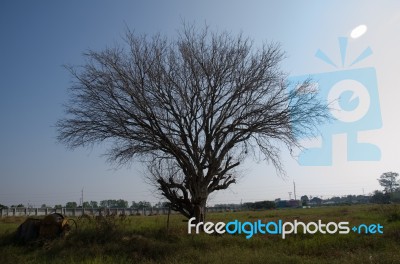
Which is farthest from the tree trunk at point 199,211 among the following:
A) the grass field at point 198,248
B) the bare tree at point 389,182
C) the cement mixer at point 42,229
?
the bare tree at point 389,182

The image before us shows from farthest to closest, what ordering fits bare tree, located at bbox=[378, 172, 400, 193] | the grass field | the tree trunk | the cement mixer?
bare tree, located at bbox=[378, 172, 400, 193] → the tree trunk → the cement mixer → the grass field

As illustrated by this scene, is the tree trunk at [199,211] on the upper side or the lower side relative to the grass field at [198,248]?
upper

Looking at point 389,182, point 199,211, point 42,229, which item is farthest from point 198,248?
point 389,182

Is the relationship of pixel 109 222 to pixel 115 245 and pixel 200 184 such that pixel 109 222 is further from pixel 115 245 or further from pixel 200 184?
pixel 200 184

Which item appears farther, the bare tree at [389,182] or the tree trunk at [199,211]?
the bare tree at [389,182]

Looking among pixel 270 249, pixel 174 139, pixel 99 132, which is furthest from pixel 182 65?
pixel 270 249

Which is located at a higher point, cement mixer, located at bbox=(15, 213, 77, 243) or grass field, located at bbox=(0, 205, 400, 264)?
cement mixer, located at bbox=(15, 213, 77, 243)

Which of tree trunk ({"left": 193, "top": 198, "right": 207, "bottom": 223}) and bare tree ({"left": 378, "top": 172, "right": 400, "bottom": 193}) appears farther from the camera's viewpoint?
bare tree ({"left": 378, "top": 172, "right": 400, "bottom": 193})

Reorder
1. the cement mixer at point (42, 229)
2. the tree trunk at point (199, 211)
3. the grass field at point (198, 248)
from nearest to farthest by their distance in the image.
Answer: the grass field at point (198, 248), the cement mixer at point (42, 229), the tree trunk at point (199, 211)

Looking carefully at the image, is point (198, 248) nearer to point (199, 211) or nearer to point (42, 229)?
point (199, 211)

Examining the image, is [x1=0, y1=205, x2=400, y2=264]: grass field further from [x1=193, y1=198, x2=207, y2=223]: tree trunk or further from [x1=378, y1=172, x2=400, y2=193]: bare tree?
[x1=378, y1=172, x2=400, y2=193]: bare tree

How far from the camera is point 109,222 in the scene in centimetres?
1585

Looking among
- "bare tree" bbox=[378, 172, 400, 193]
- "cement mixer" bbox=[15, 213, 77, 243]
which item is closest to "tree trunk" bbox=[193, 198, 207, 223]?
"cement mixer" bbox=[15, 213, 77, 243]

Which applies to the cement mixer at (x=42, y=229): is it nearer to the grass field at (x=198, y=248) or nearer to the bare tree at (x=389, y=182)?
the grass field at (x=198, y=248)
